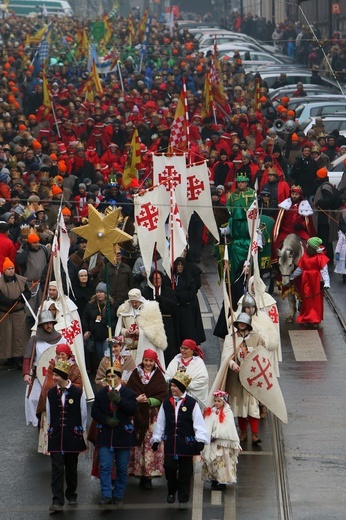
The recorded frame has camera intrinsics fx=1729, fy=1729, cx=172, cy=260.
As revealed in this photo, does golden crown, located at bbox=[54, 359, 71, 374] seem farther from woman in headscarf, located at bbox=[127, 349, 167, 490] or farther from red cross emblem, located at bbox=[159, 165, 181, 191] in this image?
red cross emblem, located at bbox=[159, 165, 181, 191]

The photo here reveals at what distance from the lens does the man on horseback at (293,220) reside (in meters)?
24.7

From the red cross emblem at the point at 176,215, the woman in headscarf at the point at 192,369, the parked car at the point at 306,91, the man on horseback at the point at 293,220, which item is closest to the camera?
the woman in headscarf at the point at 192,369

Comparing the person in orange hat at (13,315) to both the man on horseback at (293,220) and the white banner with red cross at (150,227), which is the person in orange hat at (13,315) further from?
the man on horseback at (293,220)

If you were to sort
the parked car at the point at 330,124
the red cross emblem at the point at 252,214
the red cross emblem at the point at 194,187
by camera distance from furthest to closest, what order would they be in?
the parked car at the point at 330,124, the red cross emblem at the point at 194,187, the red cross emblem at the point at 252,214

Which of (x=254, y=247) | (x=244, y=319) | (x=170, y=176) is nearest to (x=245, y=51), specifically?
(x=170, y=176)

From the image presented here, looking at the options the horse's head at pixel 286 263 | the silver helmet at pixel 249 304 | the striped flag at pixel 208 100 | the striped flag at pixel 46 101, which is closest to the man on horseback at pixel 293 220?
the horse's head at pixel 286 263

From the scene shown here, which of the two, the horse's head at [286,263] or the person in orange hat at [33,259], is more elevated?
the person in orange hat at [33,259]

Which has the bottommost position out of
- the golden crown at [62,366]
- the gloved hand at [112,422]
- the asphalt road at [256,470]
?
the asphalt road at [256,470]

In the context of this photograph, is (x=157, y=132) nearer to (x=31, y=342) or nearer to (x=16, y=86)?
(x=16, y=86)

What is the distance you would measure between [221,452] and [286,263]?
8.08m

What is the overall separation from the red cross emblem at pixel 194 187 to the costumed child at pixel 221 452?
295 inches

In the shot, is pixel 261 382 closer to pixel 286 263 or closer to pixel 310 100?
pixel 286 263

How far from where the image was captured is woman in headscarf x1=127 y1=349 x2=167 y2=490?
16.0m

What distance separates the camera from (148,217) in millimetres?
21250
